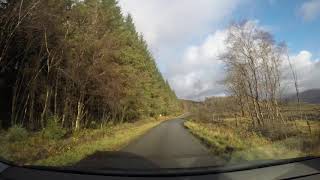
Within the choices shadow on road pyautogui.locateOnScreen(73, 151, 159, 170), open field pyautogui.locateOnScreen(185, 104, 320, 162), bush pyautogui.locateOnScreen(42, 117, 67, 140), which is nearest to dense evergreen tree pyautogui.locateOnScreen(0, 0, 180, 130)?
bush pyautogui.locateOnScreen(42, 117, 67, 140)

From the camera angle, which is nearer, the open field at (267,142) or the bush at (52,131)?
the open field at (267,142)

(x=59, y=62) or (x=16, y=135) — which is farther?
(x=59, y=62)

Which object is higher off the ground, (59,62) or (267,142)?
(59,62)

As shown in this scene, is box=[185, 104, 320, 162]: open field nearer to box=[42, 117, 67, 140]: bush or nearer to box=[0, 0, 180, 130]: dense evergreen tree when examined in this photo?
box=[42, 117, 67, 140]: bush

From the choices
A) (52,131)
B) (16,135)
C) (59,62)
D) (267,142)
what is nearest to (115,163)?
(267,142)

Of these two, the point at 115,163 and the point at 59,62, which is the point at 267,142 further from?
the point at 59,62

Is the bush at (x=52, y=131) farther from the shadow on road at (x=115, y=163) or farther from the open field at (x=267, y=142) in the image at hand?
the shadow on road at (x=115, y=163)

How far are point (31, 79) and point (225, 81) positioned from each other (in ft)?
99.5

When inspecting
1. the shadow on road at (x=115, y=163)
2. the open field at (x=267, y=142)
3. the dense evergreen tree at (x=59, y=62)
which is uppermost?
the dense evergreen tree at (x=59, y=62)

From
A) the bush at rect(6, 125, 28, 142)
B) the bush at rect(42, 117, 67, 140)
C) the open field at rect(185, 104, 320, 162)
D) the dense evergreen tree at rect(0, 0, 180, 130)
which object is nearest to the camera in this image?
the open field at rect(185, 104, 320, 162)

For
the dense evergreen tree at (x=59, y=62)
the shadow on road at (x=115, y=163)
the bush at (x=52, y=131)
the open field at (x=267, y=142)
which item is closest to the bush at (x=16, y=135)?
the bush at (x=52, y=131)

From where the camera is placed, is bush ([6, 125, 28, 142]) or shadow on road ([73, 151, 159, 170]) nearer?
shadow on road ([73, 151, 159, 170])

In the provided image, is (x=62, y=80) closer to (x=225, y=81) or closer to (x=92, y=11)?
(x=92, y=11)

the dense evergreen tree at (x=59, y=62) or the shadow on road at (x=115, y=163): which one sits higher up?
the dense evergreen tree at (x=59, y=62)
